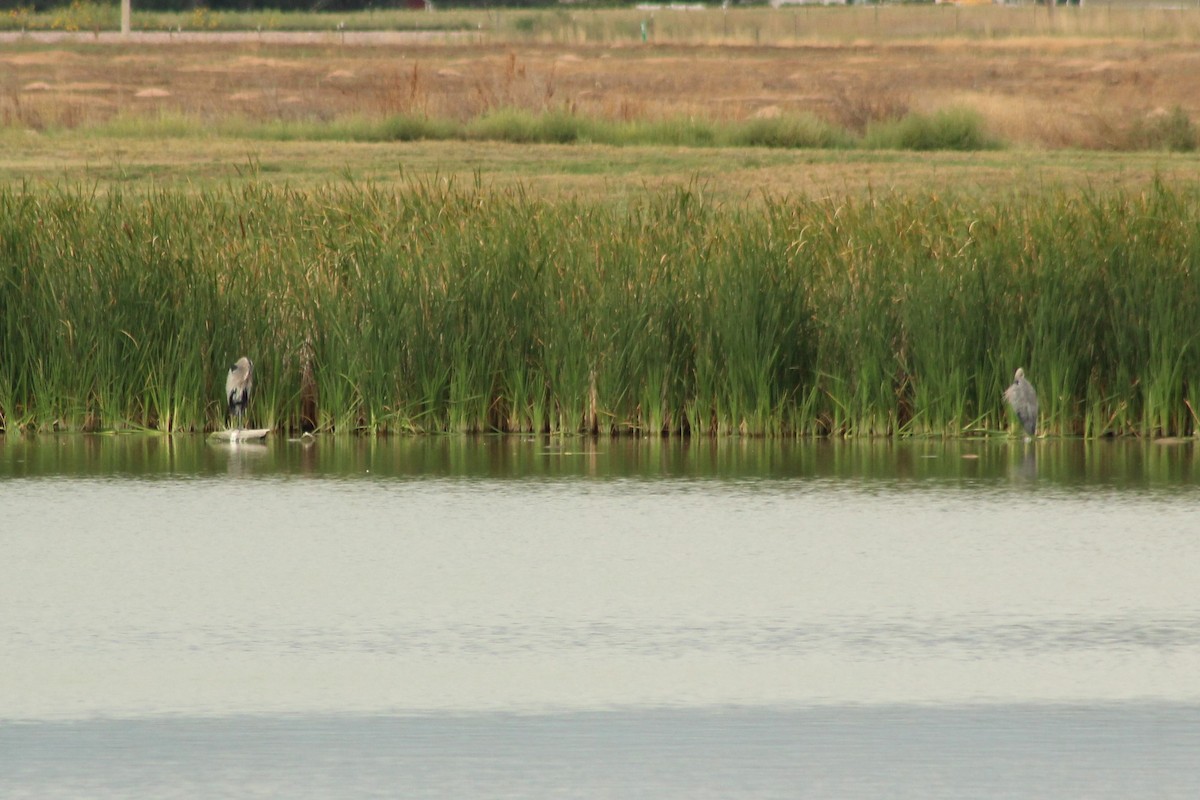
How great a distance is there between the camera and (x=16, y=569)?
7836 mm

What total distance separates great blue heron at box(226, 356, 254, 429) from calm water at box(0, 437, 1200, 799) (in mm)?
395

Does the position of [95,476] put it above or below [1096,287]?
below

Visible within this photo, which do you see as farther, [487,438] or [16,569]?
[487,438]

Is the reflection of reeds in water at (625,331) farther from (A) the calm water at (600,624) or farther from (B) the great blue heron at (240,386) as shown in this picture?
(A) the calm water at (600,624)

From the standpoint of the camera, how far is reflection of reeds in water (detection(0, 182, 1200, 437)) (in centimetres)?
1130

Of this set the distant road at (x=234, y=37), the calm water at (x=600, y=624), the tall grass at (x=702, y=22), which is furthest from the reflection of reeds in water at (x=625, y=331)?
the distant road at (x=234, y=37)

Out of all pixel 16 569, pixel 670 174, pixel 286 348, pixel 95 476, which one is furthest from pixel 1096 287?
pixel 670 174

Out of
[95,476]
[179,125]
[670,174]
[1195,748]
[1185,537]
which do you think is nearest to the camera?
[1195,748]

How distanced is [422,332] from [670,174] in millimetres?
14141

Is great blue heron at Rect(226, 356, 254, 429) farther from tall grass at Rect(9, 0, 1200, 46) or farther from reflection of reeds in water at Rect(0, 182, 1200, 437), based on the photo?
tall grass at Rect(9, 0, 1200, 46)

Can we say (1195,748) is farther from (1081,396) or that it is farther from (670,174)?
(670,174)

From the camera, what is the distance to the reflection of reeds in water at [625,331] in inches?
445

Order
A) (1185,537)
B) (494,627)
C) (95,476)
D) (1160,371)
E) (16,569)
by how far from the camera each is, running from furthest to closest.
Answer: (1160,371) → (95,476) → (1185,537) → (16,569) → (494,627)

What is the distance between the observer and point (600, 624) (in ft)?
22.7
